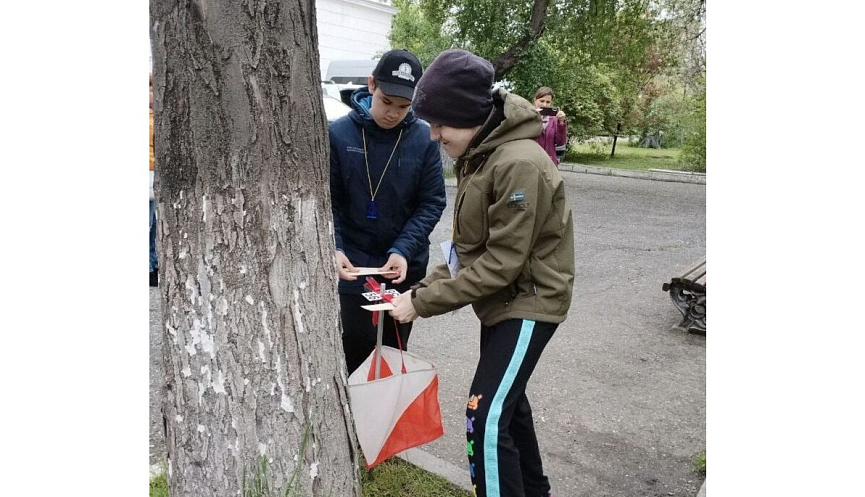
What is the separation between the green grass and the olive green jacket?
97cm

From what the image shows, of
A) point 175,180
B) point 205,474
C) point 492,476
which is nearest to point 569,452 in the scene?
point 492,476

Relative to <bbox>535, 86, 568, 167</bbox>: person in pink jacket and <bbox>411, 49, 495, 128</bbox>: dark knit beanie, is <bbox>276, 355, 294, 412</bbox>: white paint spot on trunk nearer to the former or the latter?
<bbox>411, 49, 495, 128</bbox>: dark knit beanie

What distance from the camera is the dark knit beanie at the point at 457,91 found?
2.30 metres

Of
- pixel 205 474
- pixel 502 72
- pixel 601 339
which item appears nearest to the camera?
pixel 205 474

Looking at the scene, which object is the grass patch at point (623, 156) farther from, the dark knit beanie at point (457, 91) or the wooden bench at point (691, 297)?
the dark knit beanie at point (457, 91)

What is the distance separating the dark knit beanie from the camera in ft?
7.55

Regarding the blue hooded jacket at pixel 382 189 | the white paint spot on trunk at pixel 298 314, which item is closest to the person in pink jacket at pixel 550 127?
the blue hooded jacket at pixel 382 189

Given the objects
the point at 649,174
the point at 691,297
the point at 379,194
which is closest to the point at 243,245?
the point at 379,194

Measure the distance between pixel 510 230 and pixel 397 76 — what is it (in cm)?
92

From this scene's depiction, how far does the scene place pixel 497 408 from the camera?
91.4 inches

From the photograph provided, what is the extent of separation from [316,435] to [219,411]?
316 millimetres

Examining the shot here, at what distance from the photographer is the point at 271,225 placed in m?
2.25

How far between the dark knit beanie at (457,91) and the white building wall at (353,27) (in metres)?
24.0

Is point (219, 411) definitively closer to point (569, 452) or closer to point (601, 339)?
point (569, 452)
